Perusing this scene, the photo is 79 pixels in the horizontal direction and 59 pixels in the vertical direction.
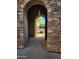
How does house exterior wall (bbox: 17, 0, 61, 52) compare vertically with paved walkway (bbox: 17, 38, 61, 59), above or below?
above

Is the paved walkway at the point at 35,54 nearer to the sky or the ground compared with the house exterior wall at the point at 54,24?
nearer to the ground

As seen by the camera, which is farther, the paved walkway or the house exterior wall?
the house exterior wall

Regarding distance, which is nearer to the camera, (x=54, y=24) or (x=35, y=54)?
(x=35, y=54)

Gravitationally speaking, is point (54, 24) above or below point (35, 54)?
above

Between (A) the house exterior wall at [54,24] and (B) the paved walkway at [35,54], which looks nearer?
(B) the paved walkway at [35,54]

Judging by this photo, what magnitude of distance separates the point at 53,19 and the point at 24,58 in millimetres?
2239
